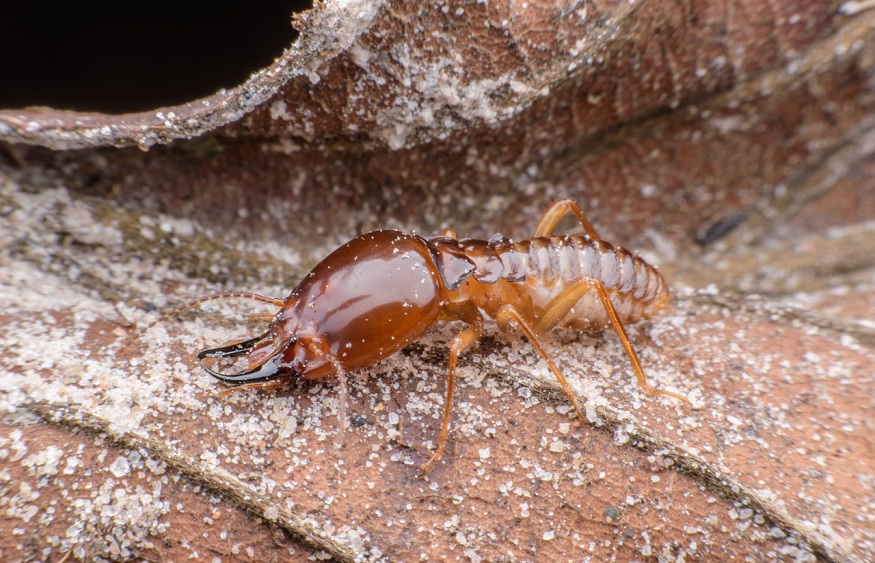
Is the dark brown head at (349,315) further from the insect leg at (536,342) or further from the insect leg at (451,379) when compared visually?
the insect leg at (536,342)

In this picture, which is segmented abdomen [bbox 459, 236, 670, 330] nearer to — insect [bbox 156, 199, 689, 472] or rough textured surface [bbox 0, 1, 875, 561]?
insect [bbox 156, 199, 689, 472]

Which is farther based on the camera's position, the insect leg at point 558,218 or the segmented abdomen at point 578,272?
the insect leg at point 558,218

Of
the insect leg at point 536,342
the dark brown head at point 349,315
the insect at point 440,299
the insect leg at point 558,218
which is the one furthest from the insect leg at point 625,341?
the dark brown head at point 349,315

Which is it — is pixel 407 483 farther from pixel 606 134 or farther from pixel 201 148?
pixel 606 134

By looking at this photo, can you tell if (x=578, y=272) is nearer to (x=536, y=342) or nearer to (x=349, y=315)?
(x=536, y=342)

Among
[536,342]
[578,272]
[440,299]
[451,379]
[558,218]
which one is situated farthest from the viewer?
[558,218]

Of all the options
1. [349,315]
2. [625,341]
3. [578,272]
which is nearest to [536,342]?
[625,341]

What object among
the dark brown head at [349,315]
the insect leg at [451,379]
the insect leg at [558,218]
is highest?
the insect leg at [558,218]

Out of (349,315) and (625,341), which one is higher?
(349,315)
